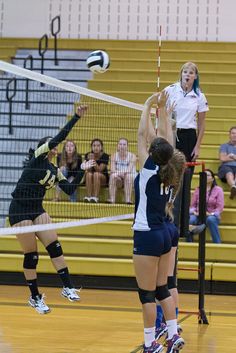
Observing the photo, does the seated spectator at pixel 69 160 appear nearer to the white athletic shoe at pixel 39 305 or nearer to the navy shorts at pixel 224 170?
the white athletic shoe at pixel 39 305

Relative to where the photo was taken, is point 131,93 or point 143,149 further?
point 131,93

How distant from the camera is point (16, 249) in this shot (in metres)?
13.9

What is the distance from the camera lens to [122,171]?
499 inches

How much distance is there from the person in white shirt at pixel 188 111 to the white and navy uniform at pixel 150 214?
2286mm

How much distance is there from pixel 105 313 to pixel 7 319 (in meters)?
1.28

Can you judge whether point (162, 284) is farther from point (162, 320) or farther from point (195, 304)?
point (195, 304)

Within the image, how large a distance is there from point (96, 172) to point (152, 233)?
5.31m

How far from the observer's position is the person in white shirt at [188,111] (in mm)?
9633

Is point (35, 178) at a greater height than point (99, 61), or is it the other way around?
point (99, 61)

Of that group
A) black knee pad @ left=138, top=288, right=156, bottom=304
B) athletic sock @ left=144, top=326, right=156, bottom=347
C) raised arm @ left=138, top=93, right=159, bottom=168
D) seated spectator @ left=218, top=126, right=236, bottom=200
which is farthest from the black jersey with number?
seated spectator @ left=218, top=126, right=236, bottom=200

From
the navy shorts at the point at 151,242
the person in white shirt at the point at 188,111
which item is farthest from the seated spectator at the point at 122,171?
the navy shorts at the point at 151,242

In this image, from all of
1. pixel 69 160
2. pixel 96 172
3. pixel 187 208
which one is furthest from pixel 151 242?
pixel 96 172

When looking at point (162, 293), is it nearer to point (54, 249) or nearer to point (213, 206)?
point (54, 249)

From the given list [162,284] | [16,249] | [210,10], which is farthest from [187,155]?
[210,10]
